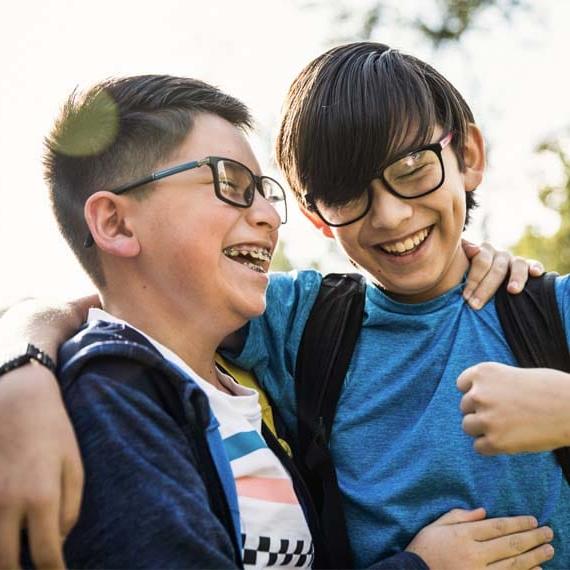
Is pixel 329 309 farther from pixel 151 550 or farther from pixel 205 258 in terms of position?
pixel 151 550

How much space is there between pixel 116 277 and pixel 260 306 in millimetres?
489

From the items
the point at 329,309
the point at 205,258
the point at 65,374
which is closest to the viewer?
the point at 65,374

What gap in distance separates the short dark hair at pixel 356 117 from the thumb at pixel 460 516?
3.70 ft

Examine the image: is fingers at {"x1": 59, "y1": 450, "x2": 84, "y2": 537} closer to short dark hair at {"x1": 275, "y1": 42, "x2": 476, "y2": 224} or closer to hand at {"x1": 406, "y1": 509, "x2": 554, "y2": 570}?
hand at {"x1": 406, "y1": 509, "x2": 554, "y2": 570}

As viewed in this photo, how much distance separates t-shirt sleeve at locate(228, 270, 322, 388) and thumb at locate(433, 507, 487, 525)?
758 millimetres

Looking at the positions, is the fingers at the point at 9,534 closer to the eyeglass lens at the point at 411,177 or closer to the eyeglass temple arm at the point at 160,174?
the eyeglass temple arm at the point at 160,174

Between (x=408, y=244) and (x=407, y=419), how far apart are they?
0.62 meters

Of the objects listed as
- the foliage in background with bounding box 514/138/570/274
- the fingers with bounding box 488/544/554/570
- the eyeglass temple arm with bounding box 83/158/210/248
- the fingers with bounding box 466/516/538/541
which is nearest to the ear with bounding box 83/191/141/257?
the eyeglass temple arm with bounding box 83/158/210/248

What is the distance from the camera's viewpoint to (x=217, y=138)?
2.74 m

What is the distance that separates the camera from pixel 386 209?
9.19ft

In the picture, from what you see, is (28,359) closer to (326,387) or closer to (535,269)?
(326,387)

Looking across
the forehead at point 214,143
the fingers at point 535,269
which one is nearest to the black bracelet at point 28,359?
the forehead at point 214,143

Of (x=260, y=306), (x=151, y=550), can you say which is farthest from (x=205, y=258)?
(x=151, y=550)

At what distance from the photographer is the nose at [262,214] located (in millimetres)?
2730
